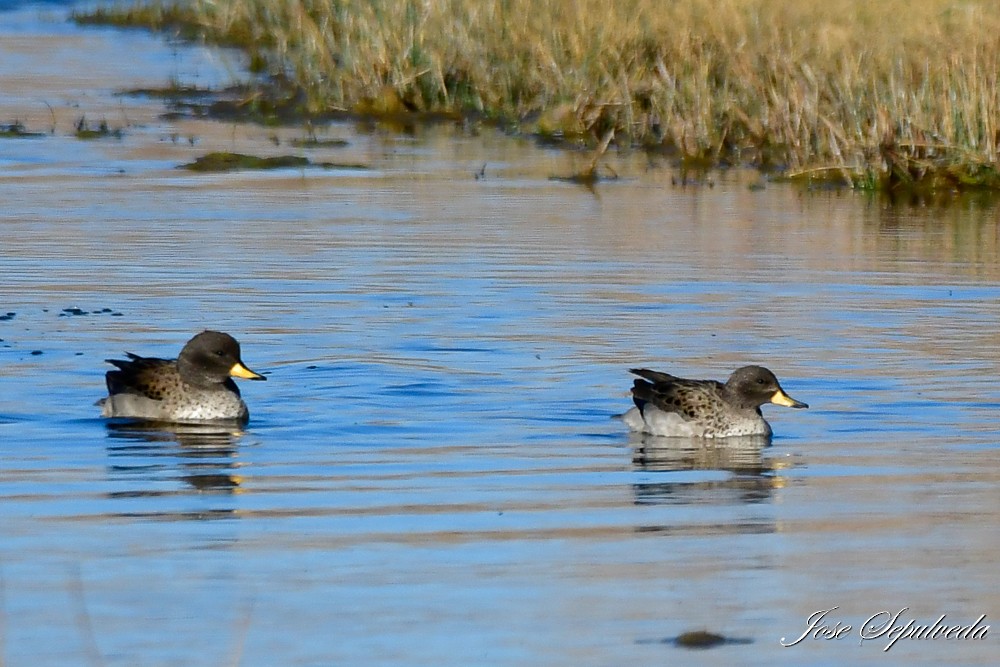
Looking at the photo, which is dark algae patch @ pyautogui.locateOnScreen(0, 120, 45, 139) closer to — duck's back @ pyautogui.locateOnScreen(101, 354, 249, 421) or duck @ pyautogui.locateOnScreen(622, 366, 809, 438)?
duck's back @ pyautogui.locateOnScreen(101, 354, 249, 421)

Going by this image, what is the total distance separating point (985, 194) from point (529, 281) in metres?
7.75

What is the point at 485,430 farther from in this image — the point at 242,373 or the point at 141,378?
the point at 141,378

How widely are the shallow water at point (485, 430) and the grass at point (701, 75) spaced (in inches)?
32.1

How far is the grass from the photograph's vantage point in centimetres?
2117

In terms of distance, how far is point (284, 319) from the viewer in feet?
45.3

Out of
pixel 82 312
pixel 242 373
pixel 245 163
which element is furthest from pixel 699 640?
pixel 245 163

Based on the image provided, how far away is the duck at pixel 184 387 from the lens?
11172 mm

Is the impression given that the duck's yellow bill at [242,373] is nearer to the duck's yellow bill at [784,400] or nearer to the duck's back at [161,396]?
the duck's back at [161,396]

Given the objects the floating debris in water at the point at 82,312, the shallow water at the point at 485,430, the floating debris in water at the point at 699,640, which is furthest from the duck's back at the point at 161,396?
the floating debris in water at the point at 699,640

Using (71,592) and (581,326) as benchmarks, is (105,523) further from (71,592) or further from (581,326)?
(581,326)

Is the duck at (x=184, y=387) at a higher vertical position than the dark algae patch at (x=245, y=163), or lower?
lower

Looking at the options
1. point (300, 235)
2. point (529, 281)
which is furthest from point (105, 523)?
point (300, 235)

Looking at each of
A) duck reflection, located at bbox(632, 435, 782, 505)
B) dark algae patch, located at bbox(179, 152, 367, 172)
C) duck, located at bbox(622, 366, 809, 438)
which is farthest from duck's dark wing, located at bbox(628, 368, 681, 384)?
dark algae patch, located at bbox(179, 152, 367, 172)

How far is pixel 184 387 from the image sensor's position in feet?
37.1
